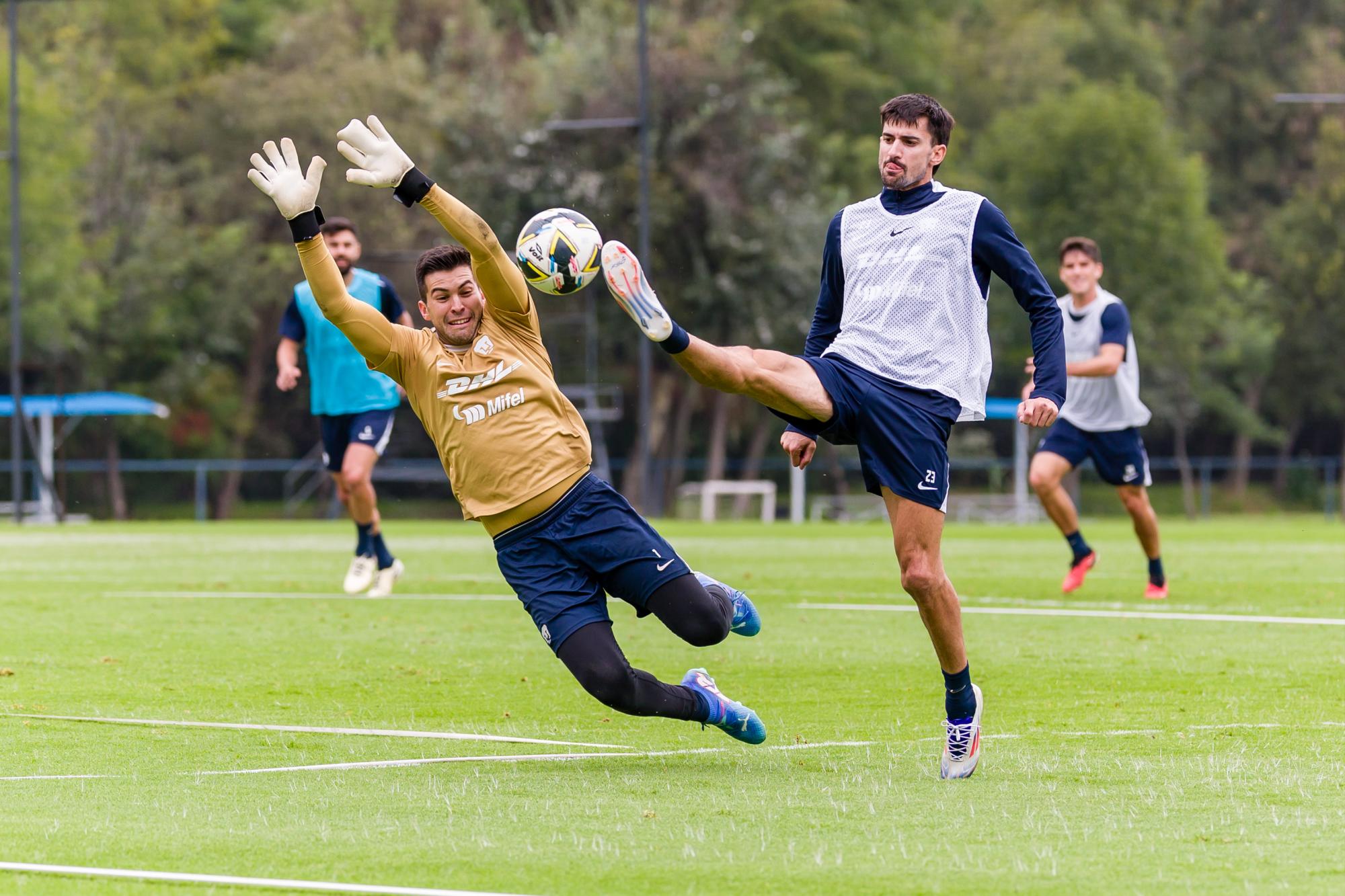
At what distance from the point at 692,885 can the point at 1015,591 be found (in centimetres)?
918

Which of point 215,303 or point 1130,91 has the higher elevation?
point 1130,91

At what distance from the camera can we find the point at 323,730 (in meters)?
6.66

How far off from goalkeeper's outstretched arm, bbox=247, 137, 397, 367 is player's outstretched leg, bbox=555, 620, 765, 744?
50.4 inches

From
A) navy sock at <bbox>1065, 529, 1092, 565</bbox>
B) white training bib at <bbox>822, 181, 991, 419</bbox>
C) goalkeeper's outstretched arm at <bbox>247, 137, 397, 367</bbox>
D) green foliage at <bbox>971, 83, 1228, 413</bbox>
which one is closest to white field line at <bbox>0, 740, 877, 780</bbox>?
white training bib at <bbox>822, 181, 991, 419</bbox>

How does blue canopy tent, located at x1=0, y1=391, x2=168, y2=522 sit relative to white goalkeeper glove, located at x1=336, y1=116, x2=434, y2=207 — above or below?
below

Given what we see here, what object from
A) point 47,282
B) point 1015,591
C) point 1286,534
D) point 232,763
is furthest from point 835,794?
point 47,282

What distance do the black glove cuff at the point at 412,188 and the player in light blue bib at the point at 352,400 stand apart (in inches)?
241

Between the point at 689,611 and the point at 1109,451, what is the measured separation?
7352 mm

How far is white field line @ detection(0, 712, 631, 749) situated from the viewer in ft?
21.0

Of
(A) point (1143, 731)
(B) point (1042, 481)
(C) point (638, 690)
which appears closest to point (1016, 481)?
(B) point (1042, 481)

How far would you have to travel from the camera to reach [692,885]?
4.16 m

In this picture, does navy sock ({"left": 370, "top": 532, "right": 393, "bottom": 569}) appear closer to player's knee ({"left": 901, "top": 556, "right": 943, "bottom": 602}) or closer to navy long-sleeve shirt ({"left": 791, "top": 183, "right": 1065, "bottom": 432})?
navy long-sleeve shirt ({"left": 791, "top": 183, "right": 1065, "bottom": 432})

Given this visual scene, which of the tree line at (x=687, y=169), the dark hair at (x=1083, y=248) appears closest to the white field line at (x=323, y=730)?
the dark hair at (x=1083, y=248)

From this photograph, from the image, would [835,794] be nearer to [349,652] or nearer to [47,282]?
[349,652]
